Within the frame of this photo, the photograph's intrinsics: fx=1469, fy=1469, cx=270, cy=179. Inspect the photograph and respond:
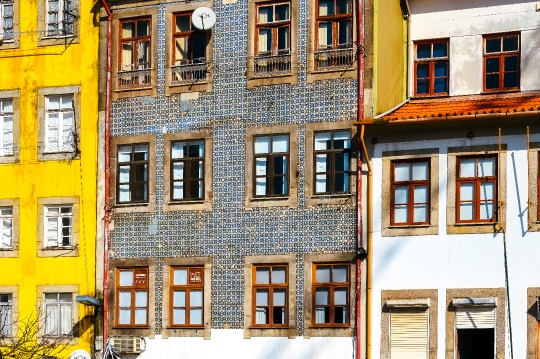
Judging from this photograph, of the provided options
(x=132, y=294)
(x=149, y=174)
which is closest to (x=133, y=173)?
(x=149, y=174)

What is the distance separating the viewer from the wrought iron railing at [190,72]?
31844mm

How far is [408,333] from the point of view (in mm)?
29156

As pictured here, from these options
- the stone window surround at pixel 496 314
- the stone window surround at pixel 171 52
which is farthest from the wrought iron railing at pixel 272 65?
the stone window surround at pixel 496 314

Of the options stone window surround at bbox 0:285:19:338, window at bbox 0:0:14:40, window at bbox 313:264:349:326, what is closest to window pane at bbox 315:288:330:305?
window at bbox 313:264:349:326

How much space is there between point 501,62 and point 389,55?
A: 7.92 ft

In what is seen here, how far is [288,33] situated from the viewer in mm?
31109

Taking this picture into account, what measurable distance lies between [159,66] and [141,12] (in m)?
1.31

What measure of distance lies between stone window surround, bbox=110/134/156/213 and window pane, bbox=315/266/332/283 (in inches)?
162

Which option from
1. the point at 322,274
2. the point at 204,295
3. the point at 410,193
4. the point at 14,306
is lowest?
the point at 14,306

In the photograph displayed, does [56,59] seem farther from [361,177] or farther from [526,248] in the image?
[526,248]

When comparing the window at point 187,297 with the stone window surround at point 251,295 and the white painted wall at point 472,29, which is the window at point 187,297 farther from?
the white painted wall at point 472,29

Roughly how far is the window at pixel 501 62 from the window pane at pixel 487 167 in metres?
2.70

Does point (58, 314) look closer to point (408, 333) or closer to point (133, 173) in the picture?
point (133, 173)

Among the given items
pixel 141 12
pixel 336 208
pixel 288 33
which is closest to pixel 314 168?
pixel 336 208
